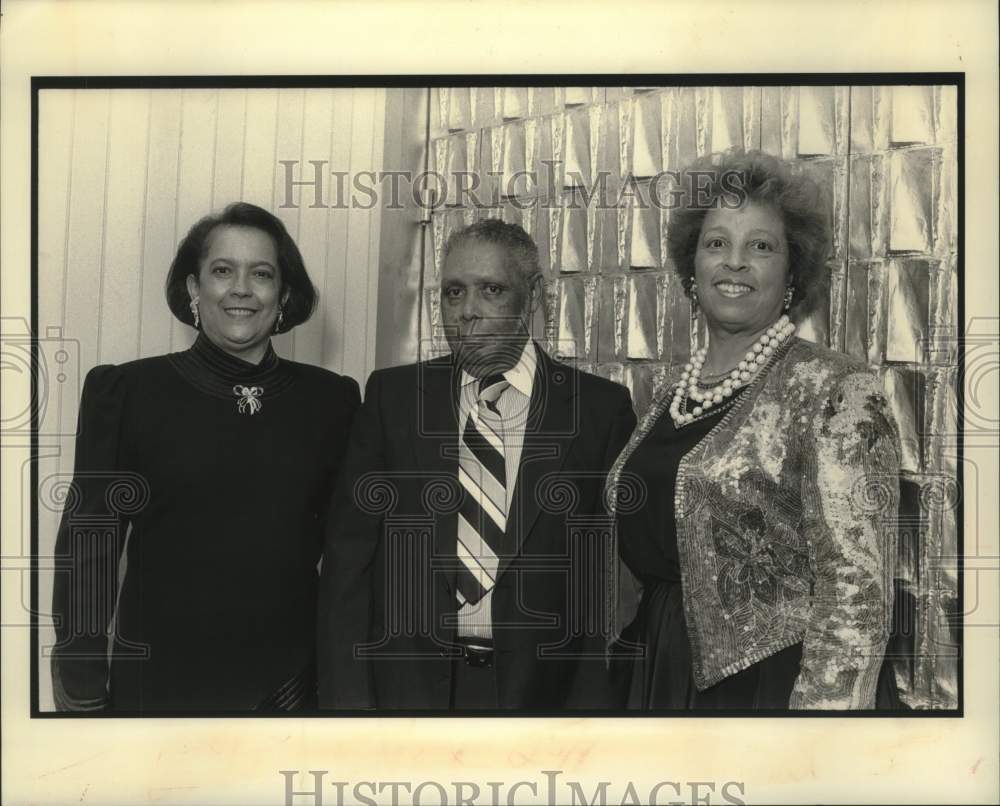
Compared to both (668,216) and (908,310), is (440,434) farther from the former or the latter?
(908,310)

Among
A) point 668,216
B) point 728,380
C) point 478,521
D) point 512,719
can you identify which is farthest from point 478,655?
point 668,216

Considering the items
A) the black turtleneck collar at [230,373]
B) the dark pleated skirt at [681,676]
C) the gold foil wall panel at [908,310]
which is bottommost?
the dark pleated skirt at [681,676]

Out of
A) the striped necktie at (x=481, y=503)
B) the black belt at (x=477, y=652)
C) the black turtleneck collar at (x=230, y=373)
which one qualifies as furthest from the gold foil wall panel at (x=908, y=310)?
the black turtleneck collar at (x=230, y=373)

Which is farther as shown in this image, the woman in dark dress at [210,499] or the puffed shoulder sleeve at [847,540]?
the woman in dark dress at [210,499]

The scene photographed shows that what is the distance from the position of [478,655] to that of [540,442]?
0.52 m

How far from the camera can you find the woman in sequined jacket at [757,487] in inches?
117

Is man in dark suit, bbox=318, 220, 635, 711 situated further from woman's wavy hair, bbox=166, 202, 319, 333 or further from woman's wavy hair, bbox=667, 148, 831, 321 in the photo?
woman's wavy hair, bbox=667, 148, 831, 321

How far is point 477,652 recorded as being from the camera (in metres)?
3.07

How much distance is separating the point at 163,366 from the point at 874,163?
1.77m

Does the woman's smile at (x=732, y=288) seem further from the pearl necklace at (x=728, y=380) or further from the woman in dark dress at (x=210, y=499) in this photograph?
the woman in dark dress at (x=210, y=499)

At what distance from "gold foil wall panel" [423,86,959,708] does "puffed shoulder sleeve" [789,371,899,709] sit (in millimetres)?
97

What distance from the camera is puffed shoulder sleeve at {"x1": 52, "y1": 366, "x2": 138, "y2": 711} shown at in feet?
10.2

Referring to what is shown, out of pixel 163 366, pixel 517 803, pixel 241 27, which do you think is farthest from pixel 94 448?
pixel 517 803

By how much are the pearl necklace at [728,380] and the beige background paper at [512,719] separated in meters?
0.48
